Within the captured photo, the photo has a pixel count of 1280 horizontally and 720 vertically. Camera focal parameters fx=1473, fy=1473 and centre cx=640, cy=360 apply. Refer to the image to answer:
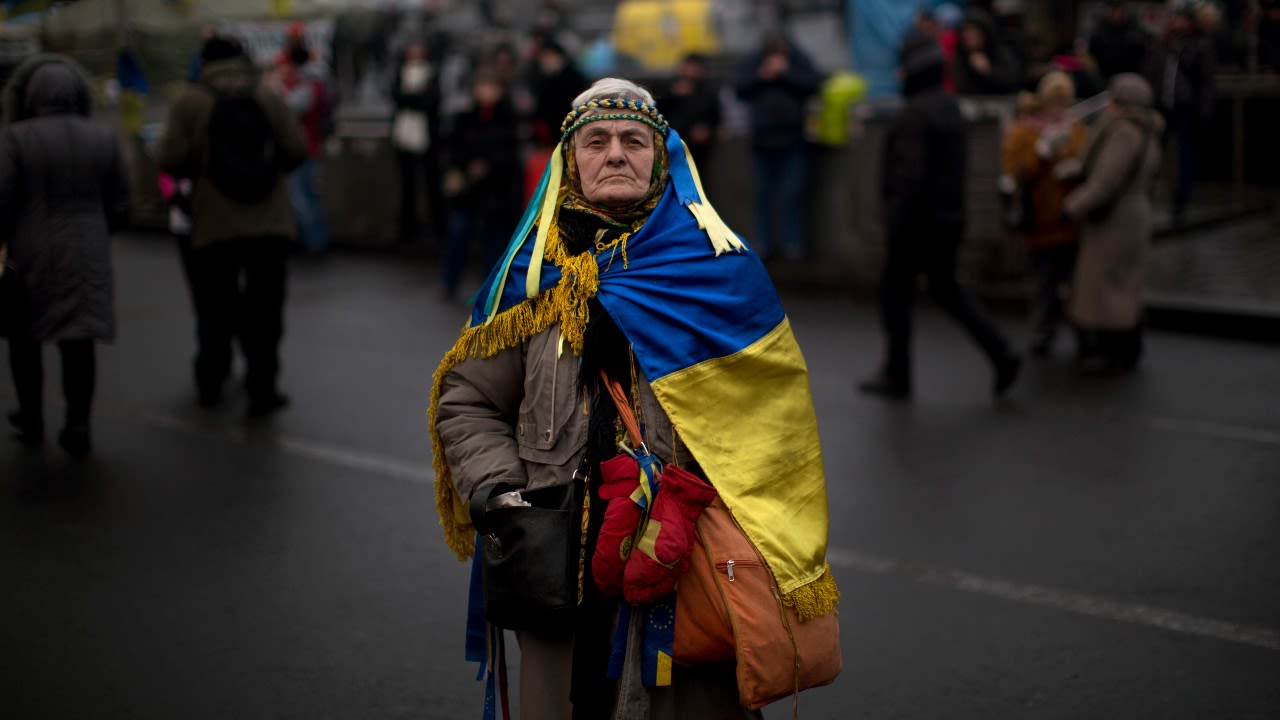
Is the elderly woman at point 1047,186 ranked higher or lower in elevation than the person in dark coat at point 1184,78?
lower

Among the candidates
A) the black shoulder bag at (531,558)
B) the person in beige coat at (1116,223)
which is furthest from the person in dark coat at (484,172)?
the black shoulder bag at (531,558)

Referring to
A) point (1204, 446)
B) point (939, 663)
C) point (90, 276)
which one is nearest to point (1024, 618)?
point (939, 663)

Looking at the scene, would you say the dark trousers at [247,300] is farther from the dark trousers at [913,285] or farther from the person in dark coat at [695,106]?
the person in dark coat at [695,106]

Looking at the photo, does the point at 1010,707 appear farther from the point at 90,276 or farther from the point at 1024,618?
the point at 90,276

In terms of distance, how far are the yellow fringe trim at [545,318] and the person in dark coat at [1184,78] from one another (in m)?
12.6

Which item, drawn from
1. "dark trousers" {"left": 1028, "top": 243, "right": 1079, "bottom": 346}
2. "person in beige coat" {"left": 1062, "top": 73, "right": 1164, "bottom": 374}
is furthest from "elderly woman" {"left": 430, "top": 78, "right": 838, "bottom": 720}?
"dark trousers" {"left": 1028, "top": 243, "right": 1079, "bottom": 346}

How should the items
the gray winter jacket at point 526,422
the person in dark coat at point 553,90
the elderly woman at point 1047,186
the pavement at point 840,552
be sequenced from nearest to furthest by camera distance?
the gray winter jacket at point 526,422 → the pavement at point 840,552 → the elderly woman at point 1047,186 → the person in dark coat at point 553,90

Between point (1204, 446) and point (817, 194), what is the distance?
661 centimetres

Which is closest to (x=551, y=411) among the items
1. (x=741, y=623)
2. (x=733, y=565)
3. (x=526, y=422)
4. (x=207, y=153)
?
(x=526, y=422)

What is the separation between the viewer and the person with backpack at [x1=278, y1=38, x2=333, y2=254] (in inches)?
608

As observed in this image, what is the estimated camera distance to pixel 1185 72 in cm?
1468

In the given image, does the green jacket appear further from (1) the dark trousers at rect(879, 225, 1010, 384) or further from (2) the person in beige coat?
(2) the person in beige coat

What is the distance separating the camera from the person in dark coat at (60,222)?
732 centimetres

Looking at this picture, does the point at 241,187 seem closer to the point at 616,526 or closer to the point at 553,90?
the point at 553,90
